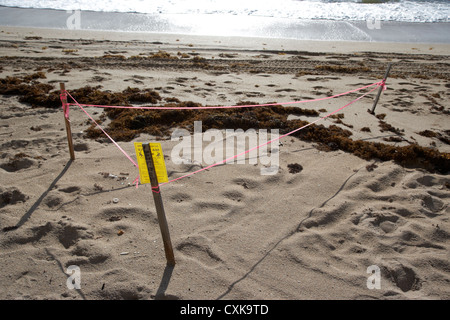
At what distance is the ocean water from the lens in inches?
675

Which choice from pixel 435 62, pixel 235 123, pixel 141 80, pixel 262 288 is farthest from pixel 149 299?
pixel 435 62

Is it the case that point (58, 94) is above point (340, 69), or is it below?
below

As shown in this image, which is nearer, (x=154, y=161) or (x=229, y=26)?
(x=154, y=161)

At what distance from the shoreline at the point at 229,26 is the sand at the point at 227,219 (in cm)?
829

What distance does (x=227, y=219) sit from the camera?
3521 mm

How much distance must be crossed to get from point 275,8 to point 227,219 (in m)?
18.2

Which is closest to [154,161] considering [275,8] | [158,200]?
[158,200]

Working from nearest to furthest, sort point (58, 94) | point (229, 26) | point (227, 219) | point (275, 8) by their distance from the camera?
point (227, 219)
point (58, 94)
point (229, 26)
point (275, 8)

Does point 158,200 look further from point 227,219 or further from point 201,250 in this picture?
point 227,219

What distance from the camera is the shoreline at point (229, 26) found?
13.6 metres

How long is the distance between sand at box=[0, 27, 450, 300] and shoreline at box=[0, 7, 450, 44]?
27.2 feet

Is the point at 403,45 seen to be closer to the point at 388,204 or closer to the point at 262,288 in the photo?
the point at 388,204

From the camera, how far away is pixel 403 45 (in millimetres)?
12969
